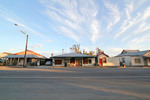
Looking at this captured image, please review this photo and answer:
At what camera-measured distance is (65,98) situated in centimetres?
317

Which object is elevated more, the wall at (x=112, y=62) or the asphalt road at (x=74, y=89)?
the wall at (x=112, y=62)

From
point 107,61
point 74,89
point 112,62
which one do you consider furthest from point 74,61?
point 74,89

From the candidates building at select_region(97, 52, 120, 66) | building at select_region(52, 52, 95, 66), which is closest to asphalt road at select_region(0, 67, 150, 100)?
building at select_region(52, 52, 95, 66)

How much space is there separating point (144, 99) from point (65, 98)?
289 cm

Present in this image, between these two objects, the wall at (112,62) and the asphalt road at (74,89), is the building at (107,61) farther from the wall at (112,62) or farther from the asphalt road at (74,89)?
the asphalt road at (74,89)

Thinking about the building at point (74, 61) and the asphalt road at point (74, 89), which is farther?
the building at point (74, 61)

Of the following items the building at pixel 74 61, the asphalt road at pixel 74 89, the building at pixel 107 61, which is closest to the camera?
the asphalt road at pixel 74 89

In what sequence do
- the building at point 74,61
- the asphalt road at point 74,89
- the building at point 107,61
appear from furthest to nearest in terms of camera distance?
1. the building at point 107,61
2. the building at point 74,61
3. the asphalt road at point 74,89

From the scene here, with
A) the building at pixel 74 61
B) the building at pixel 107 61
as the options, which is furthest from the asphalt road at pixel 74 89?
the building at pixel 107 61

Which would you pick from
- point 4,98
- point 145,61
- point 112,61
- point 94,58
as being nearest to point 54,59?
point 94,58

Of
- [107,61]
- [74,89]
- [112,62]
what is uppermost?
[107,61]

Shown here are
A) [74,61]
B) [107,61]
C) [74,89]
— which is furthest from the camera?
[107,61]

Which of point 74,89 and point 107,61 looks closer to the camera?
point 74,89

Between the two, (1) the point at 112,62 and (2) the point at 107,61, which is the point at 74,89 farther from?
(1) the point at 112,62
